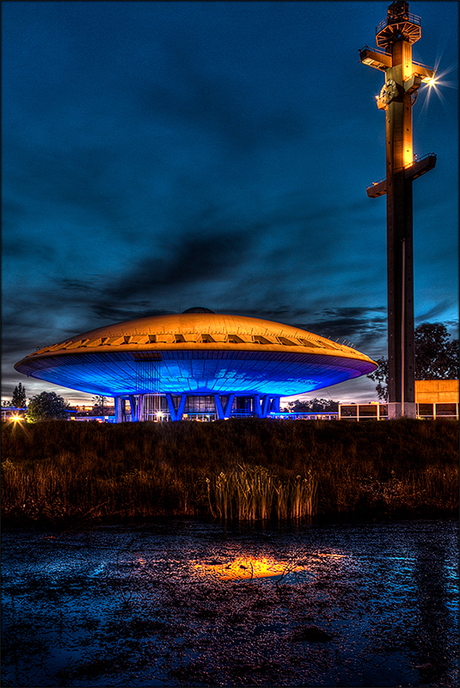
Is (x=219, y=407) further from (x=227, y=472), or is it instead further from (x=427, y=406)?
(x=227, y=472)

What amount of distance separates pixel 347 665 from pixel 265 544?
4.14 meters

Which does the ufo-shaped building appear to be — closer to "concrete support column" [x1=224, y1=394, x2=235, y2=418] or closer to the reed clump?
"concrete support column" [x1=224, y1=394, x2=235, y2=418]

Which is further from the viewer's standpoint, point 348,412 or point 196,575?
point 348,412

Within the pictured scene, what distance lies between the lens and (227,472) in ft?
45.6

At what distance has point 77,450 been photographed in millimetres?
17562

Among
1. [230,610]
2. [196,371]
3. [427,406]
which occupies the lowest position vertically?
[230,610]

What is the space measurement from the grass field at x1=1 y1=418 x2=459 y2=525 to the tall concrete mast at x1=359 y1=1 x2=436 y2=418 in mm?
9935

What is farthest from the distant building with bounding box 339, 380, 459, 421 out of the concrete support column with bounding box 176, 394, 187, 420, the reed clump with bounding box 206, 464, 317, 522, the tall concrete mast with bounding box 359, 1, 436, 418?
the reed clump with bounding box 206, 464, 317, 522

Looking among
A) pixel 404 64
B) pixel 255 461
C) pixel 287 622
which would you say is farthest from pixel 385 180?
pixel 287 622

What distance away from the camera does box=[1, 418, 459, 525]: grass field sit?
38.3ft

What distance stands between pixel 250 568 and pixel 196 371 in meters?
26.7

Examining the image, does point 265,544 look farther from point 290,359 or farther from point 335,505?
point 290,359

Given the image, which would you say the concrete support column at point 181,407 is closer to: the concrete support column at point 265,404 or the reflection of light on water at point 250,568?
the concrete support column at point 265,404

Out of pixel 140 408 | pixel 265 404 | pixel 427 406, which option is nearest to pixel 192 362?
pixel 140 408
